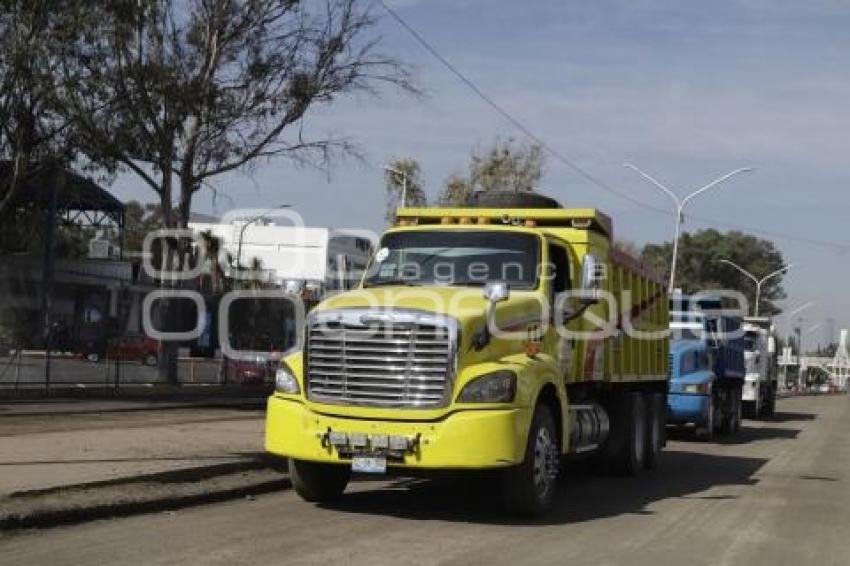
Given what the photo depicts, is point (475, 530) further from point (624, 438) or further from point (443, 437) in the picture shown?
point (624, 438)

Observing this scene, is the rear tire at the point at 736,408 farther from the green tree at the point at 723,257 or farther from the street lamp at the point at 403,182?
the green tree at the point at 723,257

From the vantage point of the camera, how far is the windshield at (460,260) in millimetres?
11305

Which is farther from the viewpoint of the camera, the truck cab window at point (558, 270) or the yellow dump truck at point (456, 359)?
the truck cab window at point (558, 270)

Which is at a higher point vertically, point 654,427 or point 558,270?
point 558,270

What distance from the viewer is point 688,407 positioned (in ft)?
72.3

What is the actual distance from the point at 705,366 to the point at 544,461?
550 inches

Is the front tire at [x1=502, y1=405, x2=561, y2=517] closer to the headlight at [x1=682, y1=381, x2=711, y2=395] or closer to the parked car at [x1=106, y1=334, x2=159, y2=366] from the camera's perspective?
the headlight at [x1=682, y1=381, x2=711, y2=395]

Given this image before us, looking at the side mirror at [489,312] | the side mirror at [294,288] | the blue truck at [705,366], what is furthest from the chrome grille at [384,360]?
the blue truck at [705,366]

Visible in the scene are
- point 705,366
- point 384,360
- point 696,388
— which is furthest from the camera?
point 705,366

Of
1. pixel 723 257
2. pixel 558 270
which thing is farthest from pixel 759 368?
pixel 723 257

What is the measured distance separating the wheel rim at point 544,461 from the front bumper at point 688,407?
1176cm

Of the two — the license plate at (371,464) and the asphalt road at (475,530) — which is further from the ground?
the license plate at (371,464)

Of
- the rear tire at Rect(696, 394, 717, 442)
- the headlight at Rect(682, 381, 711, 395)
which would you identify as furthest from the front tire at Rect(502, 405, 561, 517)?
the rear tire at Rect(696, 394, 717, 442)

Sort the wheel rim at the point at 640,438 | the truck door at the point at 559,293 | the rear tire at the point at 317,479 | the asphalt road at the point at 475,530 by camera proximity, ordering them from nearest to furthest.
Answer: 1. the asphalt road at the point at 475,530
2. the rear tire at the point at 317,479
3. the truck door at the point at 559,293
4. the wheel rim at the point at 640,438
